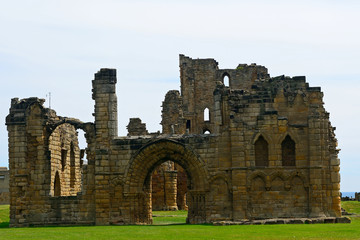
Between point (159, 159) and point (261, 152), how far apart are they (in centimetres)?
446

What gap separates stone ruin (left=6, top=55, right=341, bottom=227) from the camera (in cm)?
3294

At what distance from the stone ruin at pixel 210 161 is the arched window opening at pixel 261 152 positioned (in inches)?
1.7

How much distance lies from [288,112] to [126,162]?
7.30 meters

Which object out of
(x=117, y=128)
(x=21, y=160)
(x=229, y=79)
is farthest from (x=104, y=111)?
(x=229, y=79)

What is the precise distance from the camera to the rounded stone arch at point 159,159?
33531 mm

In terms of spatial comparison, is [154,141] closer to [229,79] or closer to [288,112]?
[288,112]

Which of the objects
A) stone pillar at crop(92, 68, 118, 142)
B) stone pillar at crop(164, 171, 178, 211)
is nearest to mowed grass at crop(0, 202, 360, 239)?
stone pillar at crop(92, 68, 118, 142)

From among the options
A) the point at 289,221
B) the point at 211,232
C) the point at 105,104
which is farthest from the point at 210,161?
the point at 211,232

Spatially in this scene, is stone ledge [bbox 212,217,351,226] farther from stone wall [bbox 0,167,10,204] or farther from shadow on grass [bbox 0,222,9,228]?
stone wall [bbox 0,167,10,204]

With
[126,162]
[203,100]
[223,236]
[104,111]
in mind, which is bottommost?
[223,236]

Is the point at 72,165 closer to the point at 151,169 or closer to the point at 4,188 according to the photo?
the point at 151,169

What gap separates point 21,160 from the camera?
34.7m

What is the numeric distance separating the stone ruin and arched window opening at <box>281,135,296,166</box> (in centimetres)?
4

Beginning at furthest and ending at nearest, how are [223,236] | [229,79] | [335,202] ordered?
[229,79] → [335,202] → [223,236]
